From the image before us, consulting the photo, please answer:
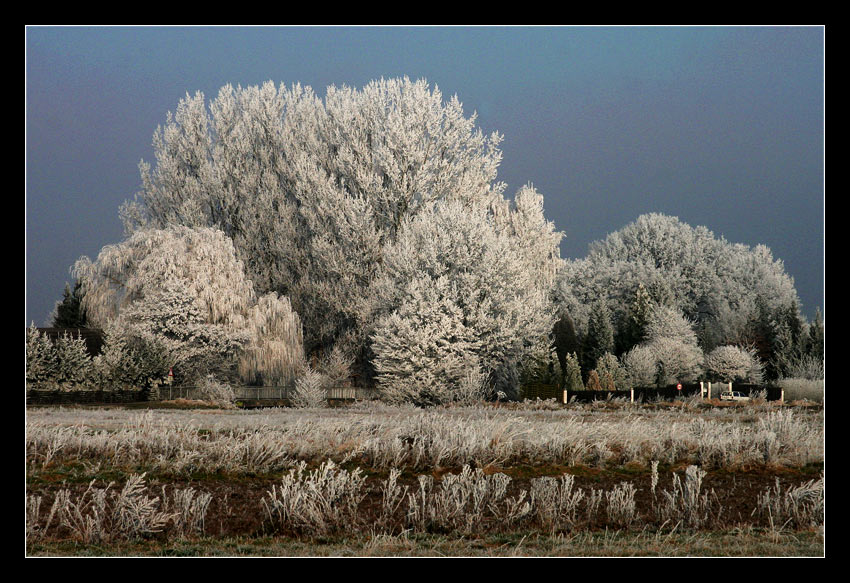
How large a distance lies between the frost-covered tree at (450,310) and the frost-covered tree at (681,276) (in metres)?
17.4

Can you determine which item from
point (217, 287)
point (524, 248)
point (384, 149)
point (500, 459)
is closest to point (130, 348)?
point (217, 287)

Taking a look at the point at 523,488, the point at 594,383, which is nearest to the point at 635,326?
the point at 594,383

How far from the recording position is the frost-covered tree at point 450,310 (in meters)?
28.2

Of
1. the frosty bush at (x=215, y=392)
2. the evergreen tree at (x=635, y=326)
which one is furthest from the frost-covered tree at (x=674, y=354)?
the frosty bush at (x=215, y=392)

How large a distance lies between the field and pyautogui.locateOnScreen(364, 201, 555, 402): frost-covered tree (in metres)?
15.4

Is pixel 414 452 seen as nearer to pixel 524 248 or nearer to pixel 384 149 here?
pixel 384 149

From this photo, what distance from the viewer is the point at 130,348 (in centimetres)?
2820

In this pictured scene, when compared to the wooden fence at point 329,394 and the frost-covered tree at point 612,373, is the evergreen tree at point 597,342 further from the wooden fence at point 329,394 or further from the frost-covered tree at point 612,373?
the wooden fence at point 329,394

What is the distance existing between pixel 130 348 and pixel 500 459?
1974 centimetres

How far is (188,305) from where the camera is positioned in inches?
1138

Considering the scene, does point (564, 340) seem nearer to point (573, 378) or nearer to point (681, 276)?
point (573, 378)

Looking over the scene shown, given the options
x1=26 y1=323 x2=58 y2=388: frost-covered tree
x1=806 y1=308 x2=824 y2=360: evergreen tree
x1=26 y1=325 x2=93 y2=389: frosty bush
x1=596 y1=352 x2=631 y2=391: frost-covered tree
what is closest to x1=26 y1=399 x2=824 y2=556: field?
x1=26 y1=323 x2=58 y2=388: frost-covered tree

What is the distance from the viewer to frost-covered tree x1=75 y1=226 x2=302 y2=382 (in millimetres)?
28797

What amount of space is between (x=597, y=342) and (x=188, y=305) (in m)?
18.0
